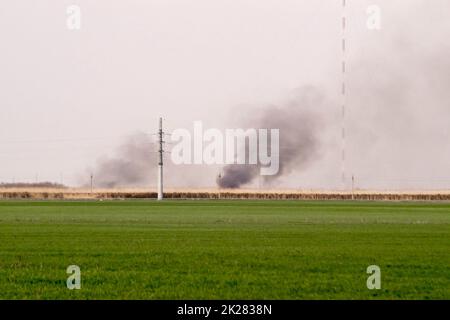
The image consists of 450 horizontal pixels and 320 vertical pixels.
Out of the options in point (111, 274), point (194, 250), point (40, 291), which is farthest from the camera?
point (194, 250)

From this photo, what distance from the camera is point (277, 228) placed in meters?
52.6

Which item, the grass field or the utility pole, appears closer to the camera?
the grass field

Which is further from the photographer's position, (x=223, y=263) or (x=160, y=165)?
(x=160, y=165)

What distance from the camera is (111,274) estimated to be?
2533cm

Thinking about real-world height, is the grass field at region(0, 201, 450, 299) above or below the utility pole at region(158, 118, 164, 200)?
below

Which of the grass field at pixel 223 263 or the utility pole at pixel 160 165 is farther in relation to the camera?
the utility pole at pixel 160 165

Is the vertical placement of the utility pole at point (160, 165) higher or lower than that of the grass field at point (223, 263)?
higher

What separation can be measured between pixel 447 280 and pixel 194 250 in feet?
42.1

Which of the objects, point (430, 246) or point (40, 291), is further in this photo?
point (430, 246)

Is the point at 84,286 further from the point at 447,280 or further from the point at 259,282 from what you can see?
the point at 447,280
